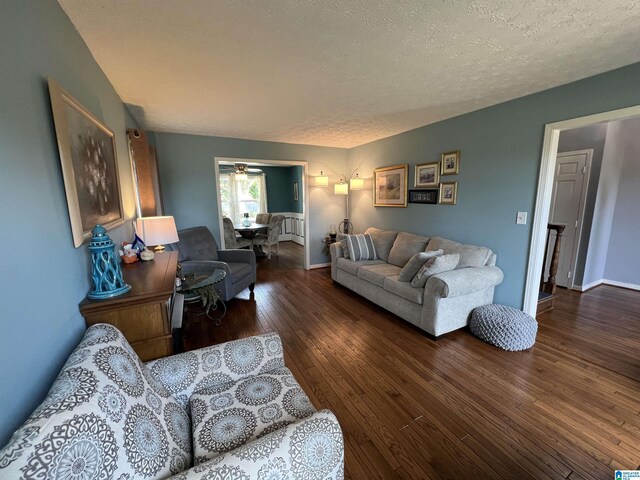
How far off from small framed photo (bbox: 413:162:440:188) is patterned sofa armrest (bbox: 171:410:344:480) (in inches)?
129

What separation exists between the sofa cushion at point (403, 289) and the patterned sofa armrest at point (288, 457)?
1953 millimetres

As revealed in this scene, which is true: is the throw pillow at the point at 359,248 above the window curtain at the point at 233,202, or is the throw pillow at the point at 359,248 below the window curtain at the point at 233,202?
below

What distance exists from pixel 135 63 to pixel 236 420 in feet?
7.66

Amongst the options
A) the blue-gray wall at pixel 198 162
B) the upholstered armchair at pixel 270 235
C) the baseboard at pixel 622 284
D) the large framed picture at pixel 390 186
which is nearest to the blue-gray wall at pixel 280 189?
the upholstered armchair at pixel 270 235

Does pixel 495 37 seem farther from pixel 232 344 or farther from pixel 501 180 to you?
pixel 232 344

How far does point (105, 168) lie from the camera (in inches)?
69.9

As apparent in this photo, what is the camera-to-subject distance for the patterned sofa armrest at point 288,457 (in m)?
0.73

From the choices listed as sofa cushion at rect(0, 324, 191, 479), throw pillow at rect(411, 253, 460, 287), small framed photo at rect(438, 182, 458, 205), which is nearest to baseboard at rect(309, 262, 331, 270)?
small framed photo at rect(438, 182, 458, 205)

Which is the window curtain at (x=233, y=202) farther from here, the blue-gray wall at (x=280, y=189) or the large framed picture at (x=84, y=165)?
the large framed picture at (x=84, y=165)

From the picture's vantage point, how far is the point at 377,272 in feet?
10.8

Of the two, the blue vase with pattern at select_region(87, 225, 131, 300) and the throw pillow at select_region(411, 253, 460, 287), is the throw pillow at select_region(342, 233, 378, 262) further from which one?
the blue vase with pattern at select_region(87, 225, 131, 300)

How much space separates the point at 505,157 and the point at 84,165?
3.51 m

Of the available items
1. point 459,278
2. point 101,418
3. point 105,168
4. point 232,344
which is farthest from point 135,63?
point 459,278

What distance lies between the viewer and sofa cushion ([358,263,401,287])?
10.5 feet
